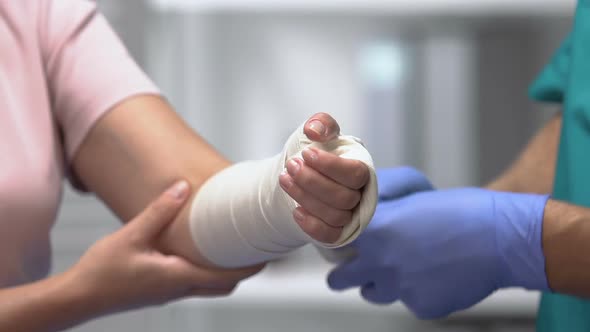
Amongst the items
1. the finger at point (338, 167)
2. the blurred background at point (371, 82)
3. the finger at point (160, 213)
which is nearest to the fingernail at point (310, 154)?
the finger at point (338, 167)

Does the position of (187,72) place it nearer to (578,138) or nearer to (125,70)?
(125,70)

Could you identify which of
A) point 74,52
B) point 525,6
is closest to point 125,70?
point 74,52

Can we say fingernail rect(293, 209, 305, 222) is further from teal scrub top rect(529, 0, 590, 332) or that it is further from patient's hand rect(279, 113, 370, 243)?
teal scrub top rect(529, 0, 590, 332)

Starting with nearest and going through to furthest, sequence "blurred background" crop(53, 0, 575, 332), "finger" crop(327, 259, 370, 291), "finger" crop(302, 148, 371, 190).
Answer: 1. "finger" crop(302, 148, 371, 190)
2. "finger" crop(327, 259, 370, 291)
3. "blurred background" crop(53, 0, 575, 332)

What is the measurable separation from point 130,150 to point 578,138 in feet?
1.89

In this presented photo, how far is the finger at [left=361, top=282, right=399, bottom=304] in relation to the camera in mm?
951

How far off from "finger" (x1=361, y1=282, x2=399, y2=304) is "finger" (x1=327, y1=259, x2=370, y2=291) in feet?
0.07

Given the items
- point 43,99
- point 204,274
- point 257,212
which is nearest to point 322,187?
point 257,212

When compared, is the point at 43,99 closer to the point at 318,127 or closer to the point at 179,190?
the point at 179,190

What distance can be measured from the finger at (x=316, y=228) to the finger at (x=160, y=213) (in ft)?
0.97

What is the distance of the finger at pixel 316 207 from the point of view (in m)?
0.61

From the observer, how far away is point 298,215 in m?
0.62

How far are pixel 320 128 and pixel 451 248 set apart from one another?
35cm

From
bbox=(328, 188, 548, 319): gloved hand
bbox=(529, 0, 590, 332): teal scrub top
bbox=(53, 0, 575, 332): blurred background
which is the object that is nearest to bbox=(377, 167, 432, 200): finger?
bbox=(328, 188, 548, 319): gloved hand
